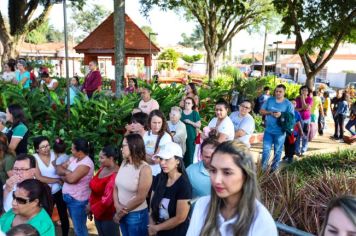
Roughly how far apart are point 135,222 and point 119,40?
5.37 m

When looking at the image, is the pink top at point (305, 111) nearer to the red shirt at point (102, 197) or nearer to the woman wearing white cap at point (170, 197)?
the red shirt at point (102, 197)

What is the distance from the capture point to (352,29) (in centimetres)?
999

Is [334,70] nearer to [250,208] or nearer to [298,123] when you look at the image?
[298,123]

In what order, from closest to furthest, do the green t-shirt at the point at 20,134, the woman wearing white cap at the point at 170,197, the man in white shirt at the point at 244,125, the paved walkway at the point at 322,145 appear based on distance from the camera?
1. the woman wearing white cap at the point at 170,197
2. the green t-shirt at the point at 20,134
3. the man in white shirt at the point at 244,125
4. the paved walkway at the point at 322,145

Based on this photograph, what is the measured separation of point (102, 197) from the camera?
144 inches

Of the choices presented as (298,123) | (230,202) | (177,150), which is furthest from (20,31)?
(230,202)

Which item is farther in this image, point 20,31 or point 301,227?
point 20,31

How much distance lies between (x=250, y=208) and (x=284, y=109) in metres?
4.89

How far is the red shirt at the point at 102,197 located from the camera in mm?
3607

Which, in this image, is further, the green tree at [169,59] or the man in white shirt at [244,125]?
the green tree at [169,59]

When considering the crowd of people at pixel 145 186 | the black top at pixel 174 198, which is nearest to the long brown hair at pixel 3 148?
the crowd of people at pixel 145 186

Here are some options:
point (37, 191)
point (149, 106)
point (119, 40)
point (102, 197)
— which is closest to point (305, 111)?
point (149, 106)

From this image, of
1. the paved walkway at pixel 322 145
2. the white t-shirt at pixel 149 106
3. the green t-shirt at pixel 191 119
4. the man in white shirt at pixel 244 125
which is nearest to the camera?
the man in white shirt at pixel 244 125

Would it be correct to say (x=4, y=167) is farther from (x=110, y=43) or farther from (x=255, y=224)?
(x=110, y=43)
